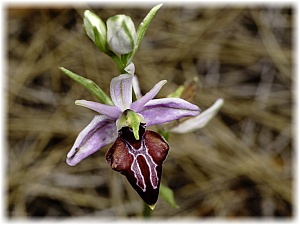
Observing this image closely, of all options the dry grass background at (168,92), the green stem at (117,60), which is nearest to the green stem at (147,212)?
the green stem at (117,60)

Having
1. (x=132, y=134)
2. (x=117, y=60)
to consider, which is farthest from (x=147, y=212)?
(x=117, y=60)

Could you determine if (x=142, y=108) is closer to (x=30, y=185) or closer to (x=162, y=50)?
(x=30, y=185)

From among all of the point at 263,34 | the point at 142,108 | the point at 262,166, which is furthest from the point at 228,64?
the point at 142,108

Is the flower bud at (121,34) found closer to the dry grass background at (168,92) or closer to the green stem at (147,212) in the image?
the green stem at (147,212)

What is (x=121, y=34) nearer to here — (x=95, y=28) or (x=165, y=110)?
(x=95, y=28)

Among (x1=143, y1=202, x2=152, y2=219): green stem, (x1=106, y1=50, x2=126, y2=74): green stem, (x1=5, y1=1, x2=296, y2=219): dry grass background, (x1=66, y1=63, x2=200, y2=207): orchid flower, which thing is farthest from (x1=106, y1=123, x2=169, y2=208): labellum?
(x1=5, y1=1, x2=296, y2=219): dry grass background

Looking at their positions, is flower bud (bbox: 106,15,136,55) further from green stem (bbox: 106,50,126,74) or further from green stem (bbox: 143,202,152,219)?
green stem (bbox: 143,202,152,219)

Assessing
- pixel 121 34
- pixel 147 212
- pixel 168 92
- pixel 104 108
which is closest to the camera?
pixel 121 34
